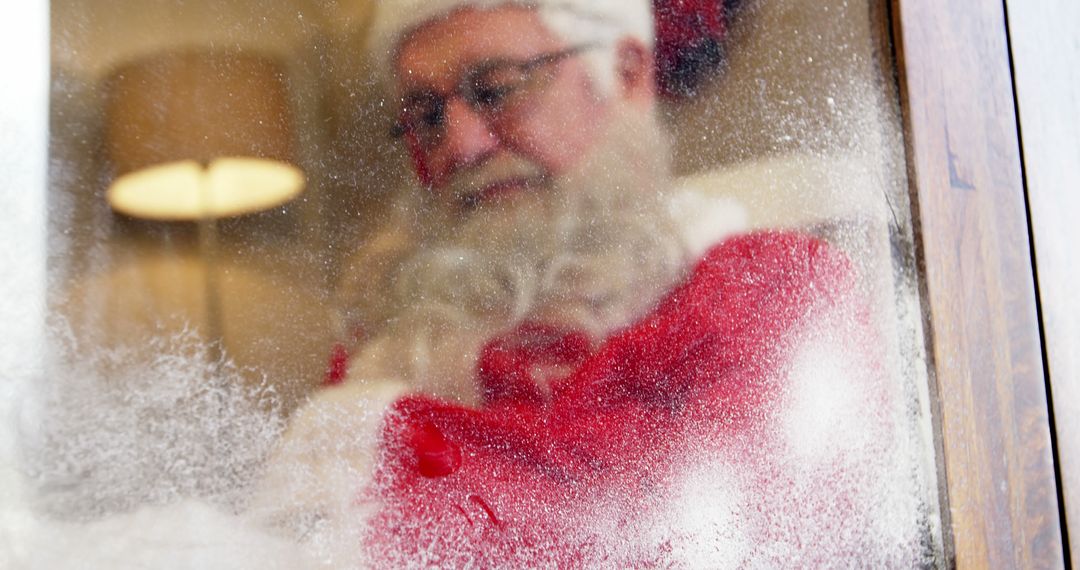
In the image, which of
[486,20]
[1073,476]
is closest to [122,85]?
[486,20]

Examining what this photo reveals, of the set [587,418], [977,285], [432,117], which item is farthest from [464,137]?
[977,285]

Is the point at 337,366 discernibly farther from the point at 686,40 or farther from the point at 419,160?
the point at 686,40

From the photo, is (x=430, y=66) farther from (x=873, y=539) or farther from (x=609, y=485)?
(x=873, y=539)

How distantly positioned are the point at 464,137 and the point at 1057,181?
337 mm

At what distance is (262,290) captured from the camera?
28 centimetres

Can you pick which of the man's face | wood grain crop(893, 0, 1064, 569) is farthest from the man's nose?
wood grain crop(893, 0, 1064, 569)

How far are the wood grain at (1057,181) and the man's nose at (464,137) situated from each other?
30cm

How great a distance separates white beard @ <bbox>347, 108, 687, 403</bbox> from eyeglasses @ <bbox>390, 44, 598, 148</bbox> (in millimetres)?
26

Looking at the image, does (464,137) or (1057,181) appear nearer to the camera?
(464,137)

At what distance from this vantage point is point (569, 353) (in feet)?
1.11

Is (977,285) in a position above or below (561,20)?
below

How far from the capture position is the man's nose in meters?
0.33

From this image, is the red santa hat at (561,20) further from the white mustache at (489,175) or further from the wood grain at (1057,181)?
the wood grain at (1057,181)

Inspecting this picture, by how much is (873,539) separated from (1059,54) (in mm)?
291
